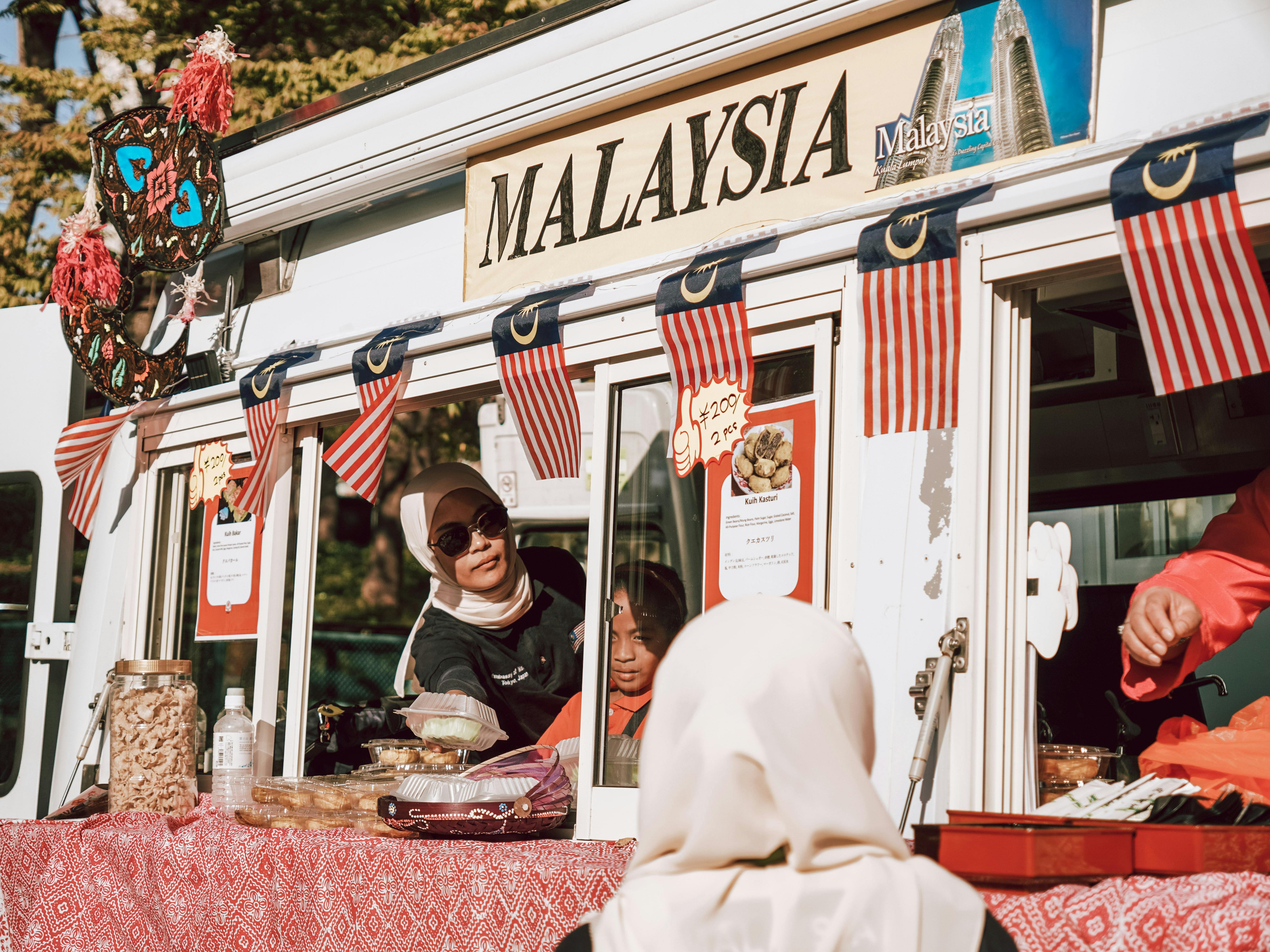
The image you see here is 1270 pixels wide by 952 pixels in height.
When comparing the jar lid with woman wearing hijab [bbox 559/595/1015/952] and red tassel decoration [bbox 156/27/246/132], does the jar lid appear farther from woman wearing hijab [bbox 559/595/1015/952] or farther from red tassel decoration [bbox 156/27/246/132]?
woman wearing hijab [bbox 559/595/1015/952]

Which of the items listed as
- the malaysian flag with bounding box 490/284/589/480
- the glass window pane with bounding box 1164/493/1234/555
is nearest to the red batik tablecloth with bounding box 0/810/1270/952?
the malaysian flag with bounding box 490/284/589/480

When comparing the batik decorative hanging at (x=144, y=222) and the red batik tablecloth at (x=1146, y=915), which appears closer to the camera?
the red batik tablecloth at (x=1146, y=915)

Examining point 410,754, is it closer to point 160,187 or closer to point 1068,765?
point 1068,765

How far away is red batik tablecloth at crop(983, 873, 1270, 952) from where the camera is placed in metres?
1.84

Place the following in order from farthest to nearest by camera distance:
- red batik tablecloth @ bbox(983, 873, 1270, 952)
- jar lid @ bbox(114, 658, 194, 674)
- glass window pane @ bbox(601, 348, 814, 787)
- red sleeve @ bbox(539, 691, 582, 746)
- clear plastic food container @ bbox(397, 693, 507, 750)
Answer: jar lid @ bbox(114, 658, 194, 674) → red sleeve @ bbox(539, 691, 582, 746) → clear plastic food container @ bbox(397, 693, 507, 750) → glass window pane @ bbox(601, 348, 814, 787) → red batik tablecloth @ bbox(983, 873, 1270, 952)

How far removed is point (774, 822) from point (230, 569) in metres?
3.68

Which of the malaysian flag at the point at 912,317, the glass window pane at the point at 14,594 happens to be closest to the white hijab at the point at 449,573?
the glass window pane at the point at 14,594

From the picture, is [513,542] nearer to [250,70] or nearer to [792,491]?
[792,491]

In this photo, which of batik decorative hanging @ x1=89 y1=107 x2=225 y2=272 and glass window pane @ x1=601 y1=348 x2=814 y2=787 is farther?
batik decorative hanging @ x1=89 y1=107 x2=225 y2=272

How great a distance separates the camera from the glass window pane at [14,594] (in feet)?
17.9

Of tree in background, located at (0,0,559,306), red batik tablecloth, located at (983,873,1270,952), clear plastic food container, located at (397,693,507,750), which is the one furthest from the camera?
tree in background, located at (0,0,559,306)

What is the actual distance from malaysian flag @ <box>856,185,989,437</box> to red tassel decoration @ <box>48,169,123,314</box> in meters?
3.57

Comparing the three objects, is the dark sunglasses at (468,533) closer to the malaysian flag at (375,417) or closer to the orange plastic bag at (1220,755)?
the malaysian flag at (375,417)

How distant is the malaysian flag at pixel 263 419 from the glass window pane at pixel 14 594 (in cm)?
144
